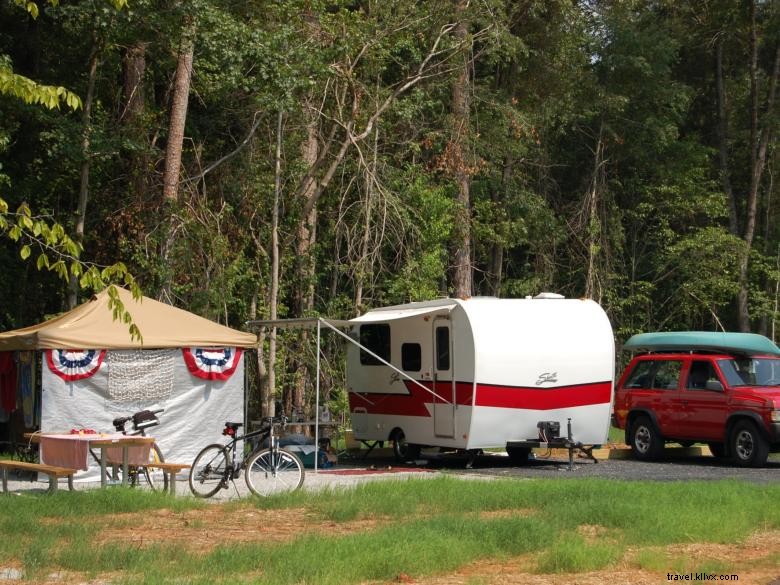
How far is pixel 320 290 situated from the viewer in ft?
98.3

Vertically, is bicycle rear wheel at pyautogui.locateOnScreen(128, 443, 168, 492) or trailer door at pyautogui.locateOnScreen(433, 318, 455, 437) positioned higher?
trailer door at pyautogui.locateOnScreen(433, 318, 455, 437)

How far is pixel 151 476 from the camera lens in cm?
1595

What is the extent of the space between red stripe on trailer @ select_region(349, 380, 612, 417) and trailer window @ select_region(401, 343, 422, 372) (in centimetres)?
26

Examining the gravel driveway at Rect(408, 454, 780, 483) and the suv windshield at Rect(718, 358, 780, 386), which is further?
the suv windshield at Rect(718, 358, 780, 386)

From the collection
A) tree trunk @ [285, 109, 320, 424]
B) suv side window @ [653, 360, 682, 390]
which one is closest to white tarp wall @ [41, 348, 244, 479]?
suv side window @ [653, 360, 682, 390]

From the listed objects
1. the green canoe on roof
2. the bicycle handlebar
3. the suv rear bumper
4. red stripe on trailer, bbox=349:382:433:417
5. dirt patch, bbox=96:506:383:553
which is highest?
the green canoe on roof

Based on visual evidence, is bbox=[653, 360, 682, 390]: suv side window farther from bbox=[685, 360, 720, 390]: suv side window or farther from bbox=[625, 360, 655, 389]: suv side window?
bbox=[685, 360, 720, 390]: suv side window

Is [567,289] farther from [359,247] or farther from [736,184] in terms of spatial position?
[359,247]

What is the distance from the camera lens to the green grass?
9.21m

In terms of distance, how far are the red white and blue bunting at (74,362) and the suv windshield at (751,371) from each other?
32.5ft

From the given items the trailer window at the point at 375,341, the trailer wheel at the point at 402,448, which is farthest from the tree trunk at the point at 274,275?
the trailer wheel at the point at 402,448

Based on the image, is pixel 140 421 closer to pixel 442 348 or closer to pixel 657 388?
pixel 442 348

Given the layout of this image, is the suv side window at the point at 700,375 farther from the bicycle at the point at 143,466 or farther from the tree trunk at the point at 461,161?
the tree trunk at the point at 461,161

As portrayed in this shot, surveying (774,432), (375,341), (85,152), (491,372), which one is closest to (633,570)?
(491,372)
